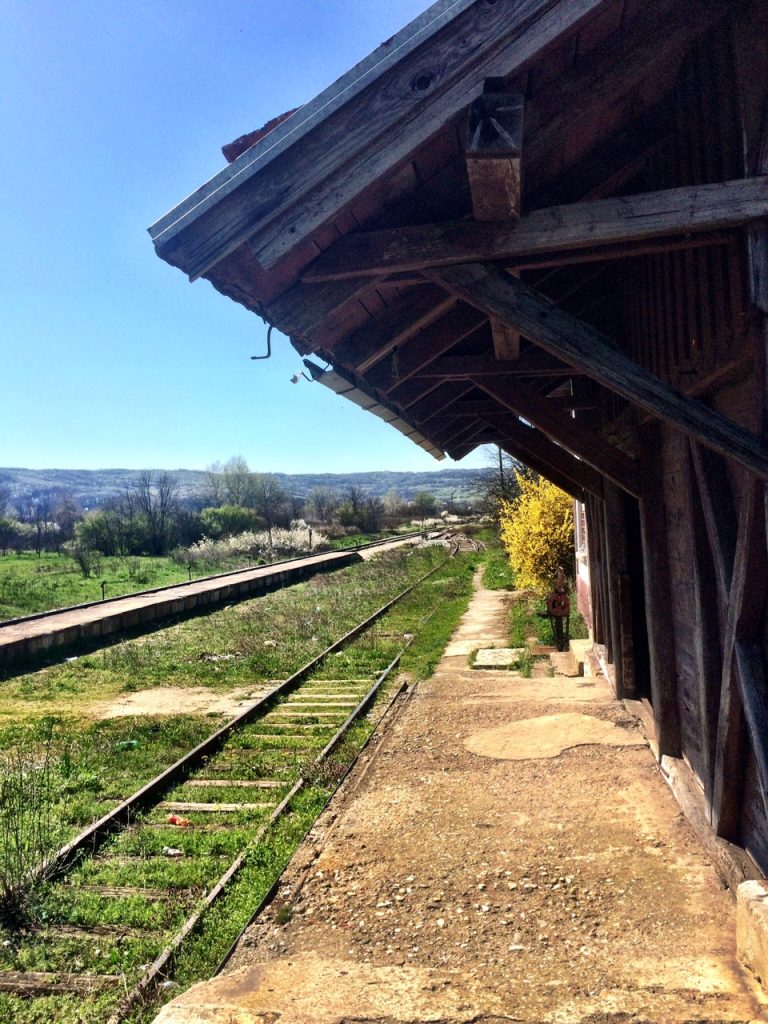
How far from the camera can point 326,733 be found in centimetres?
878

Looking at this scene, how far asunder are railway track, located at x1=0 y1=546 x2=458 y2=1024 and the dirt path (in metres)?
0.57

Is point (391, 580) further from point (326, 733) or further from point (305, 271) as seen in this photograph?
point (305, 271)

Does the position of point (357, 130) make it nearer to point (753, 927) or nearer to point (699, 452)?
point (699, 452)

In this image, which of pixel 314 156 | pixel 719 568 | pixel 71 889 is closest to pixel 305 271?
pixel 314 156

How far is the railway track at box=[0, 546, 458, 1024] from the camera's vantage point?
411 centimetres

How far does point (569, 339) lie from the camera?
317cm

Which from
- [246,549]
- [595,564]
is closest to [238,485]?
[246,549]

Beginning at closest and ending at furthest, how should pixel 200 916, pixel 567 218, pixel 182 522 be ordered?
pixel 567 218 < pixel 200 916 < pixel 182 522

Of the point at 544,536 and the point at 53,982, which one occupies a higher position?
the point at 544,536

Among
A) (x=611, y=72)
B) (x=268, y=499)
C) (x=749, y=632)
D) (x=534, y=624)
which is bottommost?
(x=534, y=624)

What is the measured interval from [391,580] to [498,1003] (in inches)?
984

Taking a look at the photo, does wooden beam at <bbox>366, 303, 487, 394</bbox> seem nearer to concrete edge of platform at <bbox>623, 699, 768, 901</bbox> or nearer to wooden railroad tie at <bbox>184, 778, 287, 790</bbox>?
concrete edge of platform at <bbox>623, 699, 768, 901</bbox>

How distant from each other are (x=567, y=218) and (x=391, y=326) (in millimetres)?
1329

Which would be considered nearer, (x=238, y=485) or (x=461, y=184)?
(x=461, y=184)
